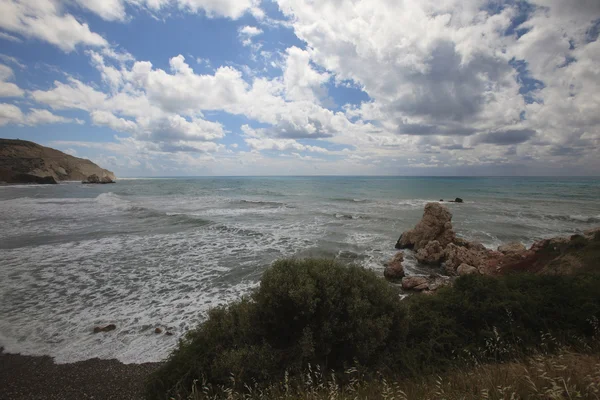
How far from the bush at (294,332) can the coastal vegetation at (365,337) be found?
2 cm

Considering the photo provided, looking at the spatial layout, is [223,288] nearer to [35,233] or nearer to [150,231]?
[150,231]

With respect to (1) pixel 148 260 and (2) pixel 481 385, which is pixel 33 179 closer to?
(1) pixel 148 260

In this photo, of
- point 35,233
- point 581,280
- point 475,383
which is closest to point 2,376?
point 475,383

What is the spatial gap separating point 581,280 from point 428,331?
4335mm

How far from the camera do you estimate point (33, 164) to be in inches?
3605

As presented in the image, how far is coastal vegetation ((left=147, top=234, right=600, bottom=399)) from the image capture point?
173 inches

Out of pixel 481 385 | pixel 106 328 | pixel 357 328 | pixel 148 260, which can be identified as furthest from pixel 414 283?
pixel 148 260

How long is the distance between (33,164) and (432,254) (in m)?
128

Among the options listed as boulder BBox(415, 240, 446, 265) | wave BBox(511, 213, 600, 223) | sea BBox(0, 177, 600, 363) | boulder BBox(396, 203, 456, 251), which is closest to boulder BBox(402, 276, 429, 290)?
sea BBox(0, 177, 600, 363)

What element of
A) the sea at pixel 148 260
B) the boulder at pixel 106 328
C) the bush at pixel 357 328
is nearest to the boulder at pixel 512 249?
the sea at pixel 148 260

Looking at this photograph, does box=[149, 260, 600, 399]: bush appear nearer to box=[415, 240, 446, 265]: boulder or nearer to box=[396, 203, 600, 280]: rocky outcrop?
box=[396, 203, 600, 280]: rocky outcrop

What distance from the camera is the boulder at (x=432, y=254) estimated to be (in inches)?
574

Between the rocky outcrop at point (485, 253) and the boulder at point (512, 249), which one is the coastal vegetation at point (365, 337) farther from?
the boulder at point (512, 249)

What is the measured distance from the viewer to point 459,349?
5.22 meters
